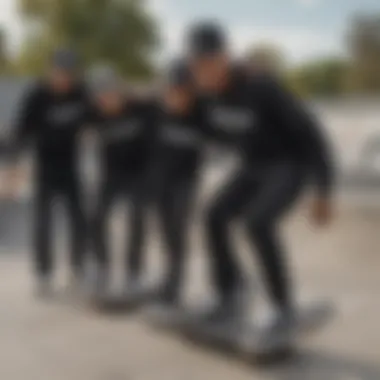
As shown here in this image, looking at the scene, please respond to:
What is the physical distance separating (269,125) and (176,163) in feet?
2.38

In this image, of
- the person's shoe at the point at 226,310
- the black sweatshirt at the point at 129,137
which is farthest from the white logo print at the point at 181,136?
the person's shoe at the point at 226,310

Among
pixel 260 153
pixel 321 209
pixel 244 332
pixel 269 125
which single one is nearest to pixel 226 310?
pixel 244 332

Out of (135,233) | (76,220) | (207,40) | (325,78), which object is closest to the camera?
(207,40)

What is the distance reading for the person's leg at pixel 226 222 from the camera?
12.9ft

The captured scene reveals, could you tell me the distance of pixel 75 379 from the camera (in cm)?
358

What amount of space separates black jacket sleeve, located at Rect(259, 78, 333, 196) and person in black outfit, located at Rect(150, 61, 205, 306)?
1.63ft

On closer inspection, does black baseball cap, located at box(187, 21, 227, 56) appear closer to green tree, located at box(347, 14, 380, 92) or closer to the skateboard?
the skateboard

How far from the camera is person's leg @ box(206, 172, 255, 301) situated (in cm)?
392

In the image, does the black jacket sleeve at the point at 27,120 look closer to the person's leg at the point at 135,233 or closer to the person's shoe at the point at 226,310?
the person's leg at the point at 135,233

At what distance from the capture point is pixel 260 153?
3.83 meters

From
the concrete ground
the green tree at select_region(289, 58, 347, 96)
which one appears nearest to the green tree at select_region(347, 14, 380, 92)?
the green tree at select_region(289, 58, 347, 96)

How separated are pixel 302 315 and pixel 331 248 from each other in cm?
255

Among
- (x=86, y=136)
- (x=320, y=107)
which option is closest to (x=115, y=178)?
(x=86, y=136)

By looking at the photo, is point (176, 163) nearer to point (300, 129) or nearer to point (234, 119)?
point (234, 119)
